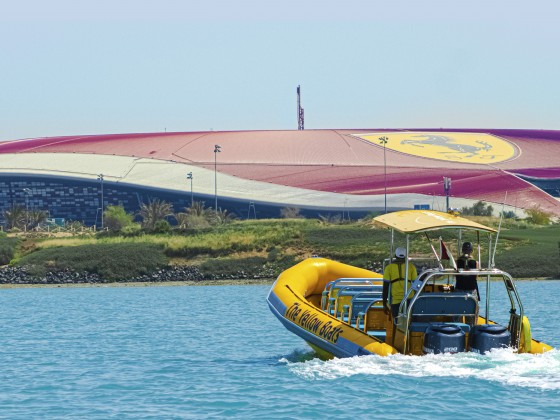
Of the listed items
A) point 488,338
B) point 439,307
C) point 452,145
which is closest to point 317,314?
point 439,307

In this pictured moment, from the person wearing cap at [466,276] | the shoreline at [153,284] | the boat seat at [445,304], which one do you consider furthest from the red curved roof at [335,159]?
the boat seat at [445,304]

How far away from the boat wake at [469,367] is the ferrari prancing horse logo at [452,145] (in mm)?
107105

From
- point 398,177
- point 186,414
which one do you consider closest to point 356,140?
point 398,177

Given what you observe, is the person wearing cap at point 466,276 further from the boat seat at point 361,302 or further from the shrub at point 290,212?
the shrub at point 290,212

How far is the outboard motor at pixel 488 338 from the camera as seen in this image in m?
19.6

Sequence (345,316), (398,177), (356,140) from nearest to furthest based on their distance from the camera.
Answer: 1. (345,316)
2. (398,177)
3. (356,140)

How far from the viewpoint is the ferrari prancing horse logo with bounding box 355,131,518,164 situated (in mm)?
127625

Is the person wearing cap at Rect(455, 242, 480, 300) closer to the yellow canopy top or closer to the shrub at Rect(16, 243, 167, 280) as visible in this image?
the yellow canopy top

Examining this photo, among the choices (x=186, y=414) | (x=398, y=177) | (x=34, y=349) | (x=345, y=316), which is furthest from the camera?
Answer: (x=398, y=177)

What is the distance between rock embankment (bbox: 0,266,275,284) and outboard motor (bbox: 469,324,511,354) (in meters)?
42.1

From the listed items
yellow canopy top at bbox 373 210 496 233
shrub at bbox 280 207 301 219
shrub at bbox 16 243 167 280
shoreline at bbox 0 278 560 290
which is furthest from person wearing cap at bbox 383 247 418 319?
shrub at bbox 280 207 301 219

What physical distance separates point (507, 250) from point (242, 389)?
45831 mm

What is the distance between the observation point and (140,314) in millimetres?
39031

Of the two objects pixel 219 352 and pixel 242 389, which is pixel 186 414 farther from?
pixel 219 352
